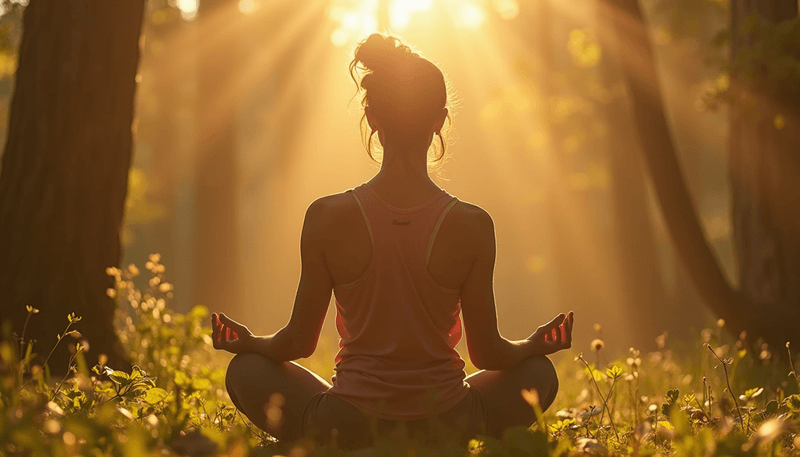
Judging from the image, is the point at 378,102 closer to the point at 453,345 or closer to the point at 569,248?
the point at 453,345

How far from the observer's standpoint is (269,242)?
129ft

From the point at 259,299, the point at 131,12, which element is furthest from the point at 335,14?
the point at 259,299

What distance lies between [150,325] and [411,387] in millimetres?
2696

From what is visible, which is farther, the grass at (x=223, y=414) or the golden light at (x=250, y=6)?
the golden light at (x=250, y=6)

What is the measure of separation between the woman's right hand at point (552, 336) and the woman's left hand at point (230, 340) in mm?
1287

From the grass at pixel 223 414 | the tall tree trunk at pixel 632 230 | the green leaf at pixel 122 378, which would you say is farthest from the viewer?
the tall tree trunk at pixel 632 230

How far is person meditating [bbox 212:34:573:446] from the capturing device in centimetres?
315

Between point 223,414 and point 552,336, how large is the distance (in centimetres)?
160

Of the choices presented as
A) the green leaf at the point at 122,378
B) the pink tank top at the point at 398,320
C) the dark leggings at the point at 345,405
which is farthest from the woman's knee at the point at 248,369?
the green leaf at the point at 122,378

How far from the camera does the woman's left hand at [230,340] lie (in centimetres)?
322

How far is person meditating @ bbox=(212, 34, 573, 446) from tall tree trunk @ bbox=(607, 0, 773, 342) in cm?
332

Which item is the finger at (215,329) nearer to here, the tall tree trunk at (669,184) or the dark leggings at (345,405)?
the dark leggings at (345,405)

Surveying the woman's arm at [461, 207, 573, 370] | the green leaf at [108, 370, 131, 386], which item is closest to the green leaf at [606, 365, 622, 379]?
the woman's arm at [461, 207, 573, 370]

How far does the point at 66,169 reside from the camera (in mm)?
4605
